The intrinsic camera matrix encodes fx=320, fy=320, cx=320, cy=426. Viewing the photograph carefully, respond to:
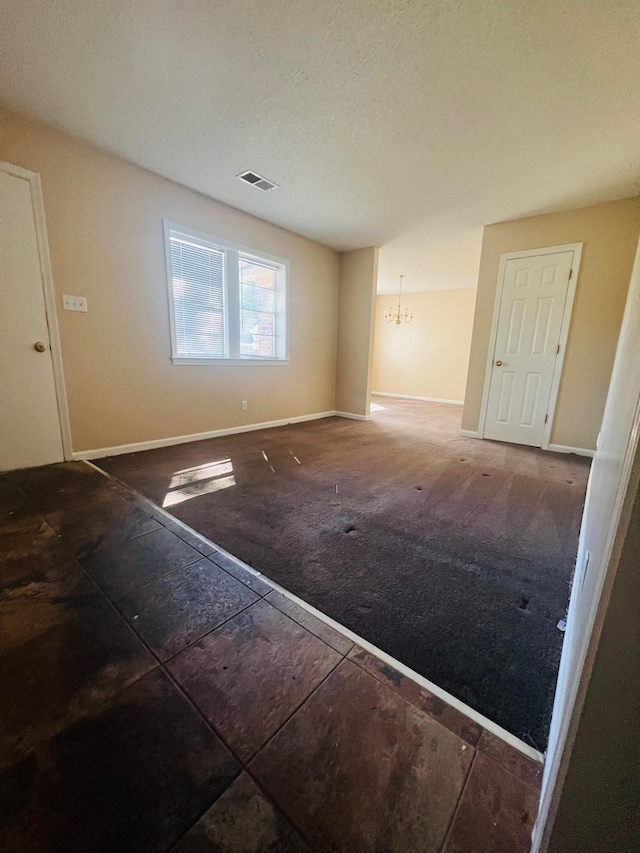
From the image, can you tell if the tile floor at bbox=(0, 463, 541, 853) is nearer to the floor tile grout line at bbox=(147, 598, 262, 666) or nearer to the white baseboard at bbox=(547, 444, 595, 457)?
the floor tile grout line at bbox=(147, 598, 262, 666)

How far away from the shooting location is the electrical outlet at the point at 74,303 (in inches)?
109

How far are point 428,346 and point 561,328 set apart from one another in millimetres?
4527

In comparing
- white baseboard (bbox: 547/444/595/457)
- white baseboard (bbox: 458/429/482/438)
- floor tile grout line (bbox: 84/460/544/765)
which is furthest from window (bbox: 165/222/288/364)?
white baseboard (bbox: 547/444/595/457)

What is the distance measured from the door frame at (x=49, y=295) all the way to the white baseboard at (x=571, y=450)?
16.9ft

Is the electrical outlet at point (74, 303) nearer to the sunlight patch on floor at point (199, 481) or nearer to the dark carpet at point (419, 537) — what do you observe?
the dark carpet at point (419, 537)

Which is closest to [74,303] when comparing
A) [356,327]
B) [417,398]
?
[356,327]

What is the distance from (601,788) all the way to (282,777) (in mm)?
675

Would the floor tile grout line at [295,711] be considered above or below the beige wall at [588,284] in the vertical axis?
below

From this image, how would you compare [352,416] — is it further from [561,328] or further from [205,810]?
[205,810]

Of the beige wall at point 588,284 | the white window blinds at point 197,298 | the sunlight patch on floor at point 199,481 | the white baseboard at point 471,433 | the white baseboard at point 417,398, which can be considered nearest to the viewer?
the sunlight patch on floor at point 199,481

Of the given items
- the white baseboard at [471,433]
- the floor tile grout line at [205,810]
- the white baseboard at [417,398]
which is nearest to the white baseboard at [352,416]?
the white baseboard at [471,433]

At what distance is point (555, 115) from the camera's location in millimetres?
2176

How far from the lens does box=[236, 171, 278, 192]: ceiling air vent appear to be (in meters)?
3.05

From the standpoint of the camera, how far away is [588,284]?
3.47 meters
